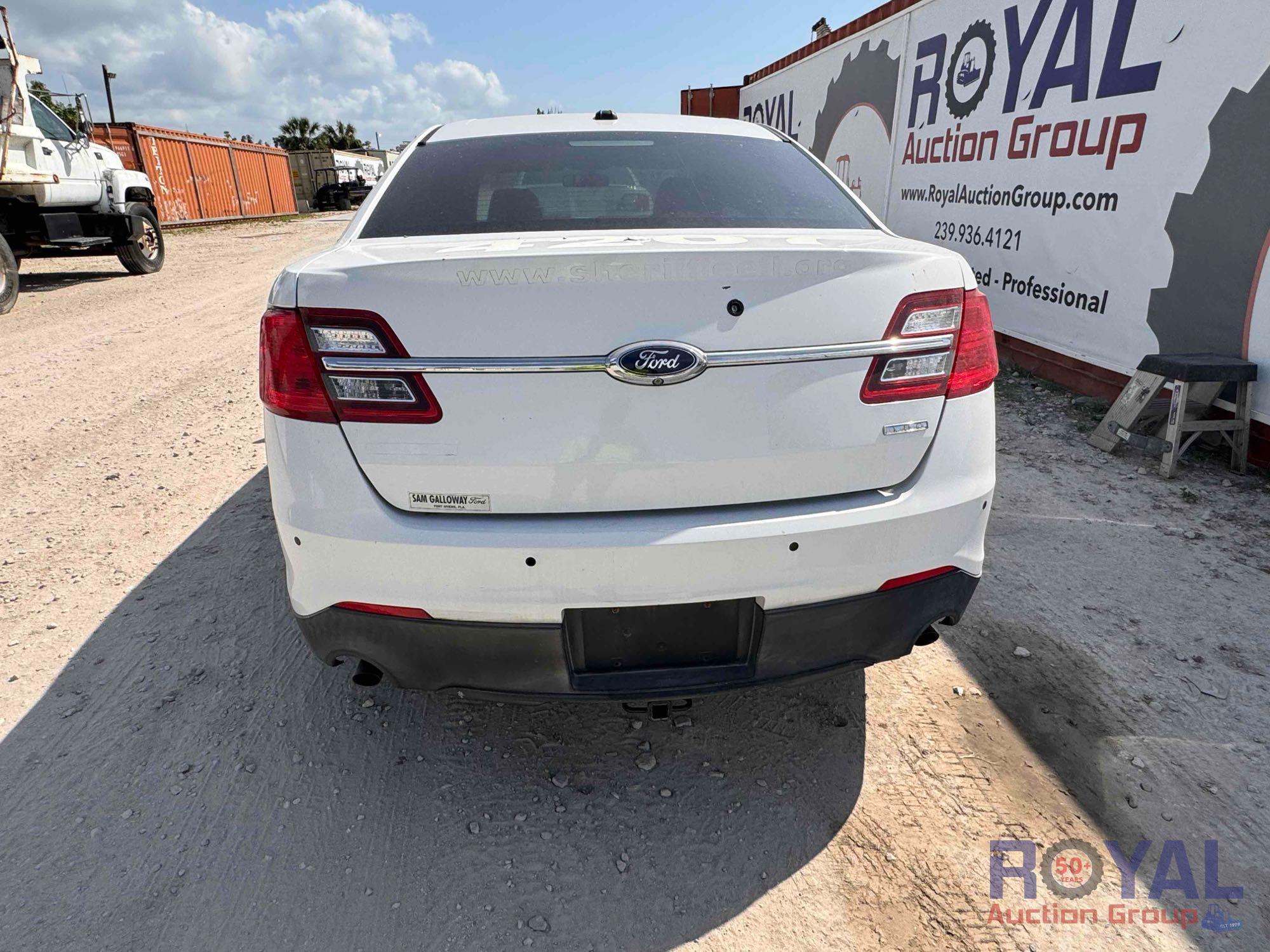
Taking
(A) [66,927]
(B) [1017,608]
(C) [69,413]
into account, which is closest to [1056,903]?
(B) [1017,608]

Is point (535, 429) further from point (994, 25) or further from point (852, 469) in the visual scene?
point (994, 25)

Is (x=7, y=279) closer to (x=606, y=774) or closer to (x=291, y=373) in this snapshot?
(x=291, y=373)

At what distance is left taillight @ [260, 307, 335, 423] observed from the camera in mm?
1627

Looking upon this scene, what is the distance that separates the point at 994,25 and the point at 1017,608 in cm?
527

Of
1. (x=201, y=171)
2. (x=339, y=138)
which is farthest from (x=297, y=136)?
(x=201, y=171)

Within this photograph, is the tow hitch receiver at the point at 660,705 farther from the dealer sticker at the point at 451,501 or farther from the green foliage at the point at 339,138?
the green foliage at the point at 339,138

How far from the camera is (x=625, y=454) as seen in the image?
160cm

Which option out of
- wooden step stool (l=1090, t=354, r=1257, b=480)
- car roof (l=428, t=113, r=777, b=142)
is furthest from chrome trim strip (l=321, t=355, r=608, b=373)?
wooden step stool (l=1090, t=354, r=1257, b=480)

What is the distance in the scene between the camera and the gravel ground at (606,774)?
1.72 meters

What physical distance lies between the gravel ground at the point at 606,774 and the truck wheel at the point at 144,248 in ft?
33.6

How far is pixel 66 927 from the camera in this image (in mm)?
1681

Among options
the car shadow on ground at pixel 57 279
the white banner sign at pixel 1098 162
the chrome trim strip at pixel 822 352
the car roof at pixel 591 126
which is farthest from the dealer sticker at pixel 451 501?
the car shadow on ground at pixel 57 279

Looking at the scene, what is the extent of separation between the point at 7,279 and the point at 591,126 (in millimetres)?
9253

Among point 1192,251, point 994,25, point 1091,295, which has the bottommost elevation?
point 1091,295
